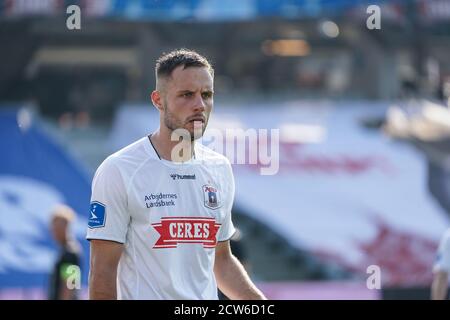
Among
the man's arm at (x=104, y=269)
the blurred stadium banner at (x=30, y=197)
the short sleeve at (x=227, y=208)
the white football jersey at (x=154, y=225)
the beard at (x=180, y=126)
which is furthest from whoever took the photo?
the blurred stadium banner at (x=30, y=197)

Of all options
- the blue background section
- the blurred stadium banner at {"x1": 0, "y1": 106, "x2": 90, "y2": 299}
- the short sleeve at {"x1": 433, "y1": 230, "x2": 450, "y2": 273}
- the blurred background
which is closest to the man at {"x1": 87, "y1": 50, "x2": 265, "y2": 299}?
the short sleeve at {"x1": 433, "y1": 230, "x2": 450, "y2": 273}

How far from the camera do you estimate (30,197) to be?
16266 mm

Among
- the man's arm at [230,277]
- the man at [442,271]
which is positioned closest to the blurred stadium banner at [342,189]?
the man at [442,271]

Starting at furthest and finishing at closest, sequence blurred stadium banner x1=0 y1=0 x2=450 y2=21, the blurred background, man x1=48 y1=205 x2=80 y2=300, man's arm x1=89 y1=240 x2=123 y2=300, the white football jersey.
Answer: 1. blurred stadium banner x1=0 y1=0 x2=450 y2=21
2. the blurred background
3. man x1=48 y1=205 x2=80 y2=300
4. the white football jersey
5. man's arm x1=89 y1=240 x2=123 y2=300

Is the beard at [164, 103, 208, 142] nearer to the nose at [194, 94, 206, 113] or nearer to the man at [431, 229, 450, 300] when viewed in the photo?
the nose at [194, 94, 206, 113]

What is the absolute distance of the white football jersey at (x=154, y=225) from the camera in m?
4.57

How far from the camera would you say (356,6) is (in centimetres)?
1814

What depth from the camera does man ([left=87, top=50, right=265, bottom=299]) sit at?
4562mm

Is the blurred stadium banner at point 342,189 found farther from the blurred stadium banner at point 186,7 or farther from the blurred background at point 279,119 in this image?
the blurred stadium banner at point 186,7

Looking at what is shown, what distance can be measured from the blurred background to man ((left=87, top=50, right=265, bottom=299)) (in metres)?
8.62

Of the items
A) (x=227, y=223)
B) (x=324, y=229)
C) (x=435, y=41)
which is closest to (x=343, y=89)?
(x=435, y=41)

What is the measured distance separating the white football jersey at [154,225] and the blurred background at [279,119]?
8.64 meters

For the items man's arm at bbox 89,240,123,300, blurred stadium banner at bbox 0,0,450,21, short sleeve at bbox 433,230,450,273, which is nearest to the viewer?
man's arm at bbox 89,240,123,300

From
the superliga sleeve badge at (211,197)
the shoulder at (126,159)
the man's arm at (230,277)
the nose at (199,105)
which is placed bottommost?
the man's arm at (230,277)
